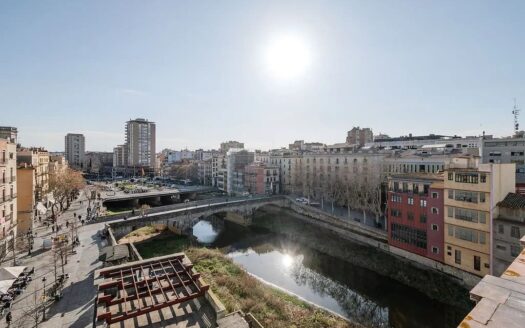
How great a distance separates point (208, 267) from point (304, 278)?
12.7 meters

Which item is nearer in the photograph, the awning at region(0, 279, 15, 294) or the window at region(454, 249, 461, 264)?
the awning at region(0, 279, 15, 294)

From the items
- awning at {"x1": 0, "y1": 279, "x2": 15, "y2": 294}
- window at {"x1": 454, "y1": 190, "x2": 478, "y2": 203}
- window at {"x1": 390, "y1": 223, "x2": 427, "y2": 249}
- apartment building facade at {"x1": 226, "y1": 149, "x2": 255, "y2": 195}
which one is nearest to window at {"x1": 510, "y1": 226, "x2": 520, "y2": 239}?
window at {"x1": 454, "y1": 190, "x2": 478, "y2": 203}

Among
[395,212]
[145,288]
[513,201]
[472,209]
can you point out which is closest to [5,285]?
[145,288]

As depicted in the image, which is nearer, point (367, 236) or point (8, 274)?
point (8, 274)

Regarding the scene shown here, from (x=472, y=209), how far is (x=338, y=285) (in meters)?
18.0

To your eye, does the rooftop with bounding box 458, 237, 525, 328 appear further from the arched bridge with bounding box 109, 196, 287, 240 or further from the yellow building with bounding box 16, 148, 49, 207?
the yellow building with bounding box 16, 148, 49, 207

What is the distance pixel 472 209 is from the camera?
32.8 metres

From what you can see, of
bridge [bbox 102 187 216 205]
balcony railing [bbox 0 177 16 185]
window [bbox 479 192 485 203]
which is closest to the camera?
window [bbox 479 192 485 203]

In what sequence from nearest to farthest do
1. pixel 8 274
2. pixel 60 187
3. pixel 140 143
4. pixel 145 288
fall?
pixel 145 288
pixel 8 274
pixel 60 187
pixel 140 143

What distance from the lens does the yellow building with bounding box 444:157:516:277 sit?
1238 inches

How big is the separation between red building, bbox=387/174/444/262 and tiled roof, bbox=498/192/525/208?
5.98 m

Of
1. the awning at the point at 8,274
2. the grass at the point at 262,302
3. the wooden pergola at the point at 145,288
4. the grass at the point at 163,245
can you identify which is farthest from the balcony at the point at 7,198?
the wooden pergola at the point at 145,288

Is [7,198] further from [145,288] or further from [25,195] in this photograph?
[145,288]

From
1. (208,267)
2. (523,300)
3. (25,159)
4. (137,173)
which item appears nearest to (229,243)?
(208,267)
